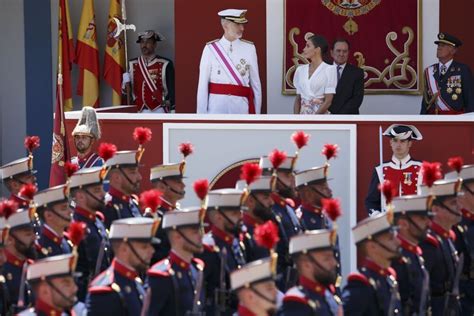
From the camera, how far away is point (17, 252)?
9320 mm

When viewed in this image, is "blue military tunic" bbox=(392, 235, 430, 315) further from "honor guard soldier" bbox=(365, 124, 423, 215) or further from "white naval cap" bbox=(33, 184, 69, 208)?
"honor guard soldier" bbox=(365, 124, 423, 215)

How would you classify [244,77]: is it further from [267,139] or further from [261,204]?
[261,204]

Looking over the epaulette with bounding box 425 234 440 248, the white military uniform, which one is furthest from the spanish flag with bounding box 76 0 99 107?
the epaulette with bounding box 425 234 440 248

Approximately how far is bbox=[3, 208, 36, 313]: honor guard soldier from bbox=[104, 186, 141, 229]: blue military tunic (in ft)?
4.70

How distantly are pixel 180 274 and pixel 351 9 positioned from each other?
633cm

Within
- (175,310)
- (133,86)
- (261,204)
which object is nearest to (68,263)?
(175,310)

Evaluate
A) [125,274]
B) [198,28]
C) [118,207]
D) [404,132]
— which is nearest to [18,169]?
[118,207]

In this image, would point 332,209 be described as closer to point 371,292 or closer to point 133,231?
point 371,292

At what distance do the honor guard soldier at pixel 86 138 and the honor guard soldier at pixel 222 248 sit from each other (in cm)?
244

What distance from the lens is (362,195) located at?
42.5 ft

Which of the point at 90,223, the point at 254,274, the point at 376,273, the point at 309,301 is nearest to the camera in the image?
the point at 254,274

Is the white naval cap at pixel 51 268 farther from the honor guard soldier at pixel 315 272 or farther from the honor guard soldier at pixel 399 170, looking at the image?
the honor guard soldier at pixel 399 170

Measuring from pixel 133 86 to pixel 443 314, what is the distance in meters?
6.58

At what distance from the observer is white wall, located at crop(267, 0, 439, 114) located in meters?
14.6
